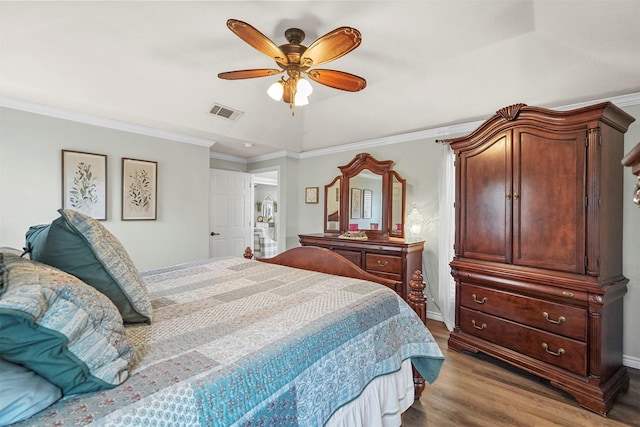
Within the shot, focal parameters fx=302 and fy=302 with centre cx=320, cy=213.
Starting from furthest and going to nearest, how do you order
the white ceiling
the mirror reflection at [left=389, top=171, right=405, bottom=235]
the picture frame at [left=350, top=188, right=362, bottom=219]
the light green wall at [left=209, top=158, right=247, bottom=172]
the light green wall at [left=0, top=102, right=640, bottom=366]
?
the light green wall at [left=209, top=158, right=247, bottom=172] → the picture frame at [left=350, top=188, right=362, bottom=219] → the mirror reflection at [left=389, top=171, right=405, bottom=235] → the light green wall at [left=0, top=102, right=640, bottom=366] → the white ceiling

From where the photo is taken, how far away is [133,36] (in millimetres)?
2348

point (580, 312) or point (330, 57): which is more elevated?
point (330, 57)

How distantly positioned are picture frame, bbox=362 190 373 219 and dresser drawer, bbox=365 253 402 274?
0.72 meters

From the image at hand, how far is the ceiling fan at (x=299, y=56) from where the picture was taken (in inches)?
67.5

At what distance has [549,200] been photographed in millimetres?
2297

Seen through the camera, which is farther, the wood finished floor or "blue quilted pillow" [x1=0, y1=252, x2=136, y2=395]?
the wood finished floor

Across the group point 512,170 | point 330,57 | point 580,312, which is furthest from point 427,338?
point 330,57

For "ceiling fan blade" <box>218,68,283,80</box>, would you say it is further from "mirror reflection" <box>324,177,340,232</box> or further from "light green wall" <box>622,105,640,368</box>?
"light green wall" <box>622,105,640,368</box>

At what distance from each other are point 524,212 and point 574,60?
1.25 metres

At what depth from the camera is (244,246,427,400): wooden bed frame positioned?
193 centimetres

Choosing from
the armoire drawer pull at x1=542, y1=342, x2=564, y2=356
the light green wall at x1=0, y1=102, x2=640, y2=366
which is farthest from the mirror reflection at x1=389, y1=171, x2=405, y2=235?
the armoire drawer pull at x1=542, y1=342, x2=564, y2=356

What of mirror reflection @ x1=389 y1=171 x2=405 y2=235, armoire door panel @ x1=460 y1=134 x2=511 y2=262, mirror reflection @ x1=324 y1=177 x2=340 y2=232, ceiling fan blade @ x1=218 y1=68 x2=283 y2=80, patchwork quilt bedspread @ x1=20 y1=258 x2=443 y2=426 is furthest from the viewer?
mirror reflection @ x1=324 y1=177 x2=340 y2=232

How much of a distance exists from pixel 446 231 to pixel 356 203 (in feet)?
4.32

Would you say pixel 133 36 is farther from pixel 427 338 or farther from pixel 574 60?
pixel 574 60
